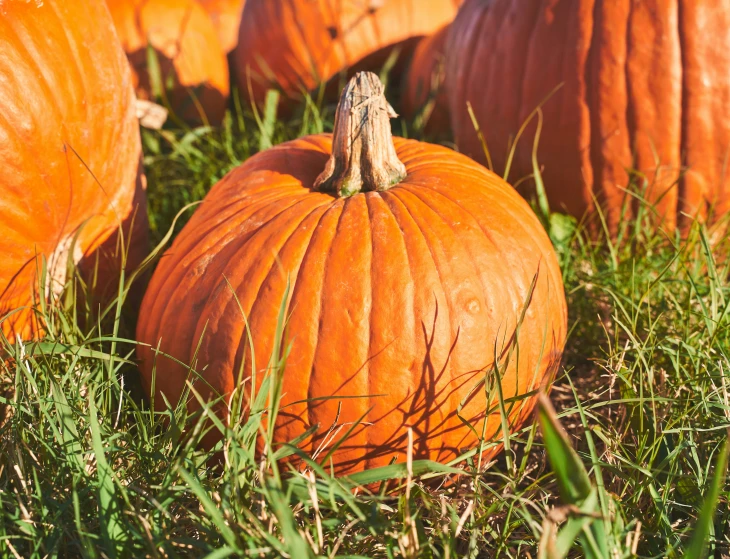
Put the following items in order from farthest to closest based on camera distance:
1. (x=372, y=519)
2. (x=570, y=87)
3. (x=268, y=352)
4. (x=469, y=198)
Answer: (x=570, y=87) → (x=469, y=198) → (x=268, y=352) → (x=372, y=519)

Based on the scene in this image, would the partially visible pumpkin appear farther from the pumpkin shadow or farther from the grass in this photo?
the pumpkin shadow

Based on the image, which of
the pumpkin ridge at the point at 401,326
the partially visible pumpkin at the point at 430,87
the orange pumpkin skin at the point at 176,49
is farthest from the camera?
the orange pumpkin skin at the point at 176,49

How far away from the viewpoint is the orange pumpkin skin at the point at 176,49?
401 centimetres

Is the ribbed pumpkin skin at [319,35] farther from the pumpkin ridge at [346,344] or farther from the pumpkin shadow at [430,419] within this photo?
the pumpkin shadow at [430,419]

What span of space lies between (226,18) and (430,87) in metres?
2.14

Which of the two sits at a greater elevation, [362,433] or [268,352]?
[268,352]

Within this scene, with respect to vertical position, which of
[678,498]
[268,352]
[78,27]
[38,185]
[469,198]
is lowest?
[678,498]

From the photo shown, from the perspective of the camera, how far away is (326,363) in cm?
176

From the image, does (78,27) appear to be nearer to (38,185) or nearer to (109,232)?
(38,185)

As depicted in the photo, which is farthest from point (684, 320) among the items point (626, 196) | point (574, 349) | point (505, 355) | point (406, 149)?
point (406, 149)

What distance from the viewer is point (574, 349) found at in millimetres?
2449

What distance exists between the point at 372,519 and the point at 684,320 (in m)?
1.36

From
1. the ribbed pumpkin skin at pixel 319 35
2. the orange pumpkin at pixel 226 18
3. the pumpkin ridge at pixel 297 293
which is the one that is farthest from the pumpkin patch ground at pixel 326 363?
the orange pumpkin at pixel 226 18

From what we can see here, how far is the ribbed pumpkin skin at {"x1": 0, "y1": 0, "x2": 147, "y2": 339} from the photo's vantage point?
1.98 m
